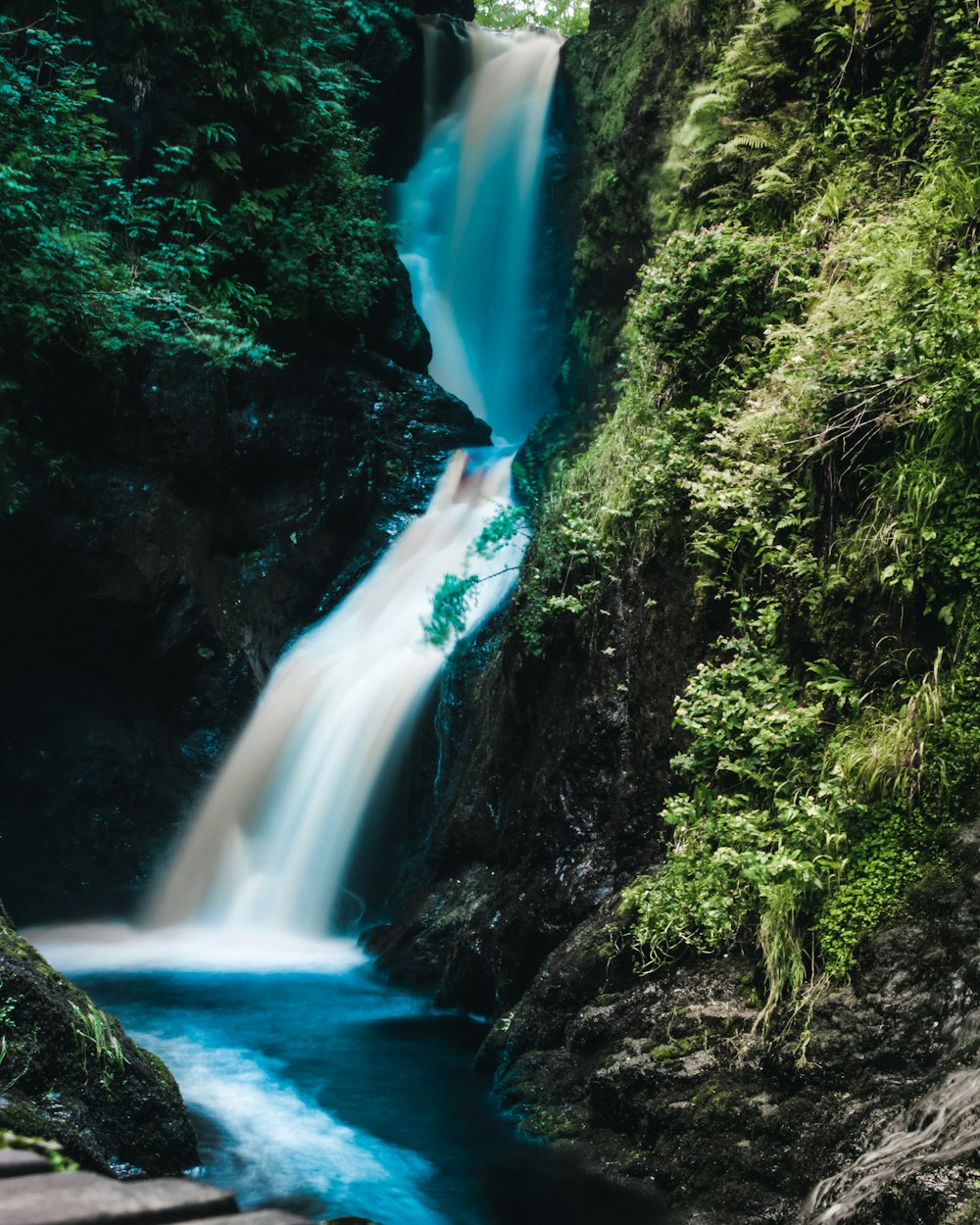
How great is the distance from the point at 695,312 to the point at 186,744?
8343 mm

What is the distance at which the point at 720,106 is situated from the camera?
8.67 metres

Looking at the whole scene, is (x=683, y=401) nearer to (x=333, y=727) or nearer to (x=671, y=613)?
(x=671, y=613)

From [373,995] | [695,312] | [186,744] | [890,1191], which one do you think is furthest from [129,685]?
[890,1191]

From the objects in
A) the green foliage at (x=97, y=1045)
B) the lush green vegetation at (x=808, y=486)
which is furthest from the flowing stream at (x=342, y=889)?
the lush green vegetation at (x=808, y=486)

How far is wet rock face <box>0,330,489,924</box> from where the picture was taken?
1172cm

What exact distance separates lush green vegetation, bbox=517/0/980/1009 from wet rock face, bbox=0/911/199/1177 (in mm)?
2722

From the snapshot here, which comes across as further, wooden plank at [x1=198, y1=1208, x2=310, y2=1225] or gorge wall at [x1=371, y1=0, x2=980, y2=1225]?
gorge wall at [x1=371, y1=0, x2=980, y2=1225]

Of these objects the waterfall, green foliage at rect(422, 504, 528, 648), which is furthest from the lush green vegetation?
the waterfall

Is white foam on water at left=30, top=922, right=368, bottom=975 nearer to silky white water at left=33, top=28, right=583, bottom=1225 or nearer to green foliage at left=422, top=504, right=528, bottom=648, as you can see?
silky white water at left=33, top=28, right=583, bottom=1225

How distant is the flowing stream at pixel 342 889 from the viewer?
5.71 m

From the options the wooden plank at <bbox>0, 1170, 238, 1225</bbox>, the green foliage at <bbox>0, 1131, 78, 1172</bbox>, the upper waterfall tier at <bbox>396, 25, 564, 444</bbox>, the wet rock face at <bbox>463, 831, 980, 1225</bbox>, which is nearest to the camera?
the wooden plank at <bbox>0, 1170, 238, 1225</bbox>

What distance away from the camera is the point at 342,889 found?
36.9 feet

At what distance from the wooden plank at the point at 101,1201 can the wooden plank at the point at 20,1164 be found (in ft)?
0.15

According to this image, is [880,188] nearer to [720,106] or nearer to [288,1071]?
[720,106]
